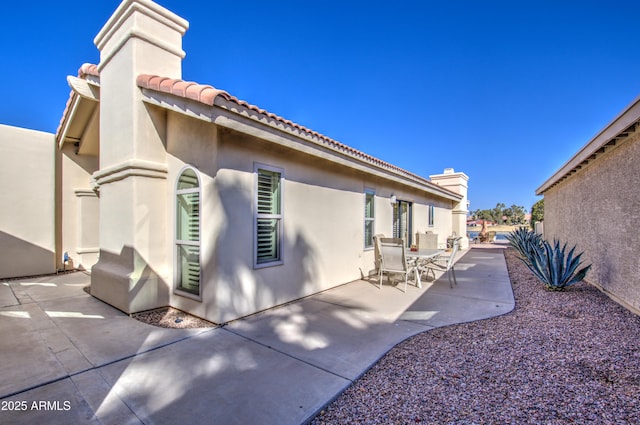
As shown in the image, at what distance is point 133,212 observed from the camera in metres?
5.11

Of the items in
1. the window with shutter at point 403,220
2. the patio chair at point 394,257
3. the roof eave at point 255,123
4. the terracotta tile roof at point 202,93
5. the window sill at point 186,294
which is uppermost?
the terracotta tile roof at point 202,93

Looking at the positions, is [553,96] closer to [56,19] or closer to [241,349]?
[241,349]

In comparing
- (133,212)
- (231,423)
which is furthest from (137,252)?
(231,423)

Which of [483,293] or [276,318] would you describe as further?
[483,293]

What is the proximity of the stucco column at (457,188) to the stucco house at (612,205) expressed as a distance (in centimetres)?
921

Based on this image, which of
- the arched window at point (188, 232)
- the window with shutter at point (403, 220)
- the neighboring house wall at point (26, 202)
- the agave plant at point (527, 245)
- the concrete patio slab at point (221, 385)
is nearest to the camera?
the concrete patio slab at point (221, 385)

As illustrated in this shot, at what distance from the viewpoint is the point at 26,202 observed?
8.09 m

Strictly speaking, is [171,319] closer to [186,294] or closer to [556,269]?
[186,294]

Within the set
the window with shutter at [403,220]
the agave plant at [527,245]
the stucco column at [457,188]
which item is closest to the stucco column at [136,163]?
the window with shutter at [403,220]

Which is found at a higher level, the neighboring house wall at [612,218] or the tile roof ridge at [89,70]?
the tile roof ridge at [89,70]

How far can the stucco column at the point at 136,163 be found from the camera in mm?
5145

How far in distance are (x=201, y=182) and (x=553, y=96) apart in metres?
16.6

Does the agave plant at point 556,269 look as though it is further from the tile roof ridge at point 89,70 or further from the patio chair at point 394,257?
the tile roof ridge at point 89,70

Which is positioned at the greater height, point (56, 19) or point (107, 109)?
point (56, 19)
